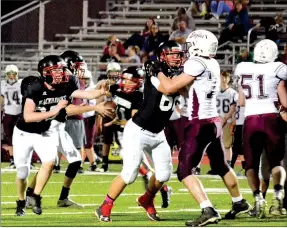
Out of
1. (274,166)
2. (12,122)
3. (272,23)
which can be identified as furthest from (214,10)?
(274,166)

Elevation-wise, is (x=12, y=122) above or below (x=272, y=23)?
below

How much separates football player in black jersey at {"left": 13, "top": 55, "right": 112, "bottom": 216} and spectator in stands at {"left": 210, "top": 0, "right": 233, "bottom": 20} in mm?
10458

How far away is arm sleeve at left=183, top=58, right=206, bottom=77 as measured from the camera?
29.1 ft

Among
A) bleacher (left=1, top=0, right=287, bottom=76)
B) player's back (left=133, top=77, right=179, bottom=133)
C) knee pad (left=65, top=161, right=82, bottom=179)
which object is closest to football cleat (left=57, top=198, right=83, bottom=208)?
knee pad (left=65, top=161, right=82, bottom=179)

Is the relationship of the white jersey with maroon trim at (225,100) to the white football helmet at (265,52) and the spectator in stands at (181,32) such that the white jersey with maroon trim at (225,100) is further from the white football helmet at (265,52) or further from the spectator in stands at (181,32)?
the white football helmet at (265,52)

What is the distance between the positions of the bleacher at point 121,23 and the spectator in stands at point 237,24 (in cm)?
111

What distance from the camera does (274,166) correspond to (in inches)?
386

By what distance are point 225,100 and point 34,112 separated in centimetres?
648

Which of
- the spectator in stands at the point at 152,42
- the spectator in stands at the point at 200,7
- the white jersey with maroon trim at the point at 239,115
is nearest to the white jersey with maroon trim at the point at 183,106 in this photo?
the white jersey with maroon trim at the point at 239,115

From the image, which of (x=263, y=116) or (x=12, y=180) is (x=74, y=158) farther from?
(x=12, y=180)

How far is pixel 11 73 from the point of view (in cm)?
1656

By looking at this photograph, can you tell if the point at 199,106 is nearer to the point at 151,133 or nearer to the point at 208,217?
the point at 151,133

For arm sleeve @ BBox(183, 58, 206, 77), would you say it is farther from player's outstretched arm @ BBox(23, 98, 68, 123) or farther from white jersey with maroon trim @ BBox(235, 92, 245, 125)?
white jersey with maroon trim @ BBox(235, 92, 245, 125)

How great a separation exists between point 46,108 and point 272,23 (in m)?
9.61
